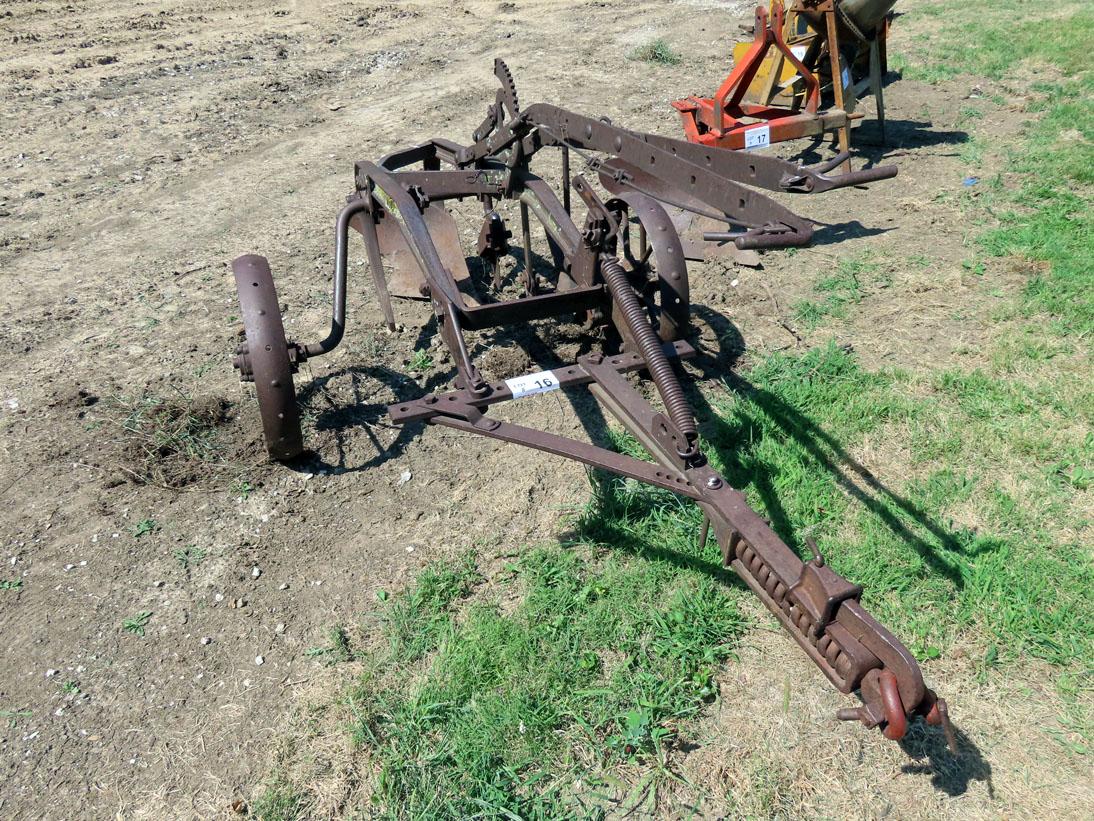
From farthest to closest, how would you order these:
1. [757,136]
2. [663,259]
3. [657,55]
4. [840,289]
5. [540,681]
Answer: [657,55] → [757,136] → [840,289] → [663,259] → [540,681]

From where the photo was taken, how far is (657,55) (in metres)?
11.8

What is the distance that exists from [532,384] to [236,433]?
7.36ft

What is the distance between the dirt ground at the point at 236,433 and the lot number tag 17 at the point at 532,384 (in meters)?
0.90

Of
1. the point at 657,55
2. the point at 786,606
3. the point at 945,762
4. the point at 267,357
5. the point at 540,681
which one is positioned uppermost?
the point at 657,55

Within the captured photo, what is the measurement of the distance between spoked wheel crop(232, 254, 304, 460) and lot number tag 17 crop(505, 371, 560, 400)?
129cm

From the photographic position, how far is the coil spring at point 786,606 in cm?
219

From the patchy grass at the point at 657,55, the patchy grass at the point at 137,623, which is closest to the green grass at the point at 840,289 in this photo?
the patchy grass at the point at 137,623

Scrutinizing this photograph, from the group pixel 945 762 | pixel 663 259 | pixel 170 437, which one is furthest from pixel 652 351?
pixel 170 437

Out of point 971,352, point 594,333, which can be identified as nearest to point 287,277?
point 594,333

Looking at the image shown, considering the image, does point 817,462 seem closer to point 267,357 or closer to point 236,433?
point 267,357

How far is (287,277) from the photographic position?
250 inches

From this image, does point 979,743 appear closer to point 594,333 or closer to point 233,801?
point 233,801

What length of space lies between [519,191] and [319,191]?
155 inches

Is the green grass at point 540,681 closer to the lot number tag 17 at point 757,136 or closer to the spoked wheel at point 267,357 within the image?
the spoked wheel at point 267,357
